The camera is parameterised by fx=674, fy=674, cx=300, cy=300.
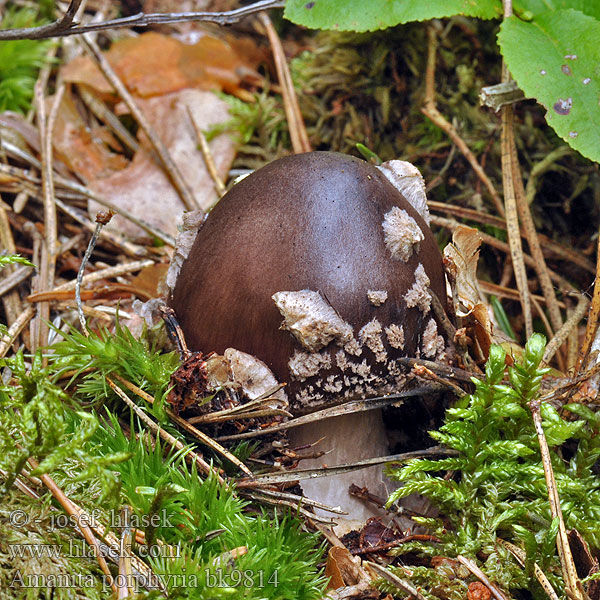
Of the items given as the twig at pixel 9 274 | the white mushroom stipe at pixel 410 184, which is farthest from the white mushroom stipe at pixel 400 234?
the twig at pixel 9 274

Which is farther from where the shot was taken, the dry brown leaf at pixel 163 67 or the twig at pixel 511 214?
the dry brown leaf at pixel 163 67

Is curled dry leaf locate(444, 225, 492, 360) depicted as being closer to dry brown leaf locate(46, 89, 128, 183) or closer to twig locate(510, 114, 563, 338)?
twig locate(510, 114, 563, 338)

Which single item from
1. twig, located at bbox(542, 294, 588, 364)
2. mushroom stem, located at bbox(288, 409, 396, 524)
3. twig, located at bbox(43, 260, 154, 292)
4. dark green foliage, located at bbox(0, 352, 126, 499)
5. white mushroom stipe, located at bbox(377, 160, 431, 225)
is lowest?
mushroom stem, located at bbox(288, 409, 396, 524)

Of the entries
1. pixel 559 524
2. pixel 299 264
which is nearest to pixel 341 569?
pixel 559 524

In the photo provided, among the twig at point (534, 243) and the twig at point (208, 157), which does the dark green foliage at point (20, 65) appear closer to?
the twig at point (208, 157)

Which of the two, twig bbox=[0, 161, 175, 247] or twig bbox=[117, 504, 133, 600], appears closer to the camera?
twig bbox=[117, 504, 133, 600]

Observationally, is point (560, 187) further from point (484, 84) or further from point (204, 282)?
point (204, 282)

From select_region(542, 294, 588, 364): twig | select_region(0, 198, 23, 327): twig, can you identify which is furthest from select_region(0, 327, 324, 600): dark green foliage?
select_region(542, 294, 588, 364): twig

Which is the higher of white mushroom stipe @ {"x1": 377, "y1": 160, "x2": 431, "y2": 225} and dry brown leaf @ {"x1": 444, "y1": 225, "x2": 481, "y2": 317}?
white mushroom stipe @ {"x1": 377, "y1": 160, "x2": 431, "y2": 225}
